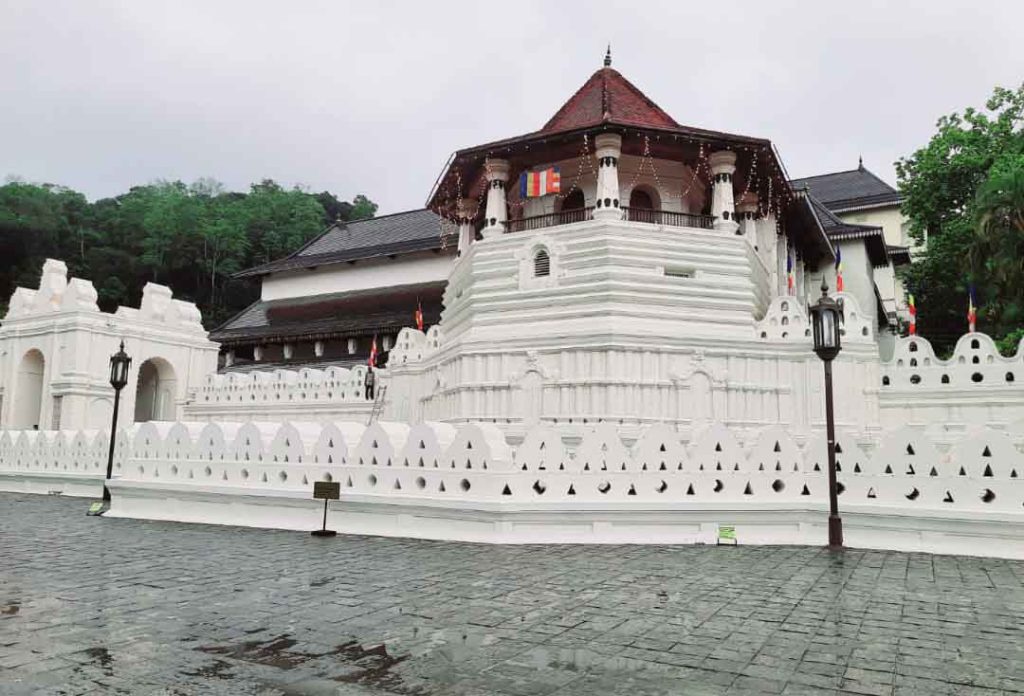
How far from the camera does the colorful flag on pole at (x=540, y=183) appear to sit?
19.1 m

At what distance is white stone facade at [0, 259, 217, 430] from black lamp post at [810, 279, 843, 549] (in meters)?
23.5

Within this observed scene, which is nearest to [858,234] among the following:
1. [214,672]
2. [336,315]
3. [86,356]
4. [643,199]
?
[643,199]

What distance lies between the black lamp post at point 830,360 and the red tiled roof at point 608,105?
1109 centimetres

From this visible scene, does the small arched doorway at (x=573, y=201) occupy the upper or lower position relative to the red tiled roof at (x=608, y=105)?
lower

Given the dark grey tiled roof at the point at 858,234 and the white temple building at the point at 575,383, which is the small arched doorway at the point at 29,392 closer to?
the white temple building at the point at 575,383

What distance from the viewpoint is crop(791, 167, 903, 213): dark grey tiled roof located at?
42.7 m

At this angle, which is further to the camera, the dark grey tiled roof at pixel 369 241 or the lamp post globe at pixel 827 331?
the dark grey tiled roof at pixel 369 241

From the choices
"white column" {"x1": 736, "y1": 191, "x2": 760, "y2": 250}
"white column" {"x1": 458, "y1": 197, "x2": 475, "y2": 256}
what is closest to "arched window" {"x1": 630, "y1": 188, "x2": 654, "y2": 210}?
"white column" {"x1": 736, "y1": 191, "x2": 760, "y2": 250}

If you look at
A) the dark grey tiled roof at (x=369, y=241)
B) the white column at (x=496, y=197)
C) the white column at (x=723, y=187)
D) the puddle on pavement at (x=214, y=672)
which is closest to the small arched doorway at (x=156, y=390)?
the dark grey tiled roof at (x=369, y=241)

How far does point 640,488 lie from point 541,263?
407 inches

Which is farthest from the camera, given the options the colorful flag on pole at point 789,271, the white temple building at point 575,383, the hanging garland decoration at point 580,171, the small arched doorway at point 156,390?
the small arched doorway at point 156,390

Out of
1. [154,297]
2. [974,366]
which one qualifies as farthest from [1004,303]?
[154,297]

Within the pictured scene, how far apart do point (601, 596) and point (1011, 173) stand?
70.0 feet

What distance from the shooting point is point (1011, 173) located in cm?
2134
